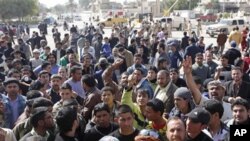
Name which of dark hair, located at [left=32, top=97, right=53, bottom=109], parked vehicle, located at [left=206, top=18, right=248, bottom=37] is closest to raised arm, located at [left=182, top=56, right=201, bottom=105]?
dark hair, located at [left=32, top=97, right=53, bottom=109]

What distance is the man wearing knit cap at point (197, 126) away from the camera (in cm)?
461

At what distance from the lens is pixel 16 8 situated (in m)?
71.0

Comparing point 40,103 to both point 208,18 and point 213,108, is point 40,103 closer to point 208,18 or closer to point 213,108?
point 213,108

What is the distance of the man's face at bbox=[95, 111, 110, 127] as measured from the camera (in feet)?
17.0

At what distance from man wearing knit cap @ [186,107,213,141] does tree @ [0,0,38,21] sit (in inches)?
2688

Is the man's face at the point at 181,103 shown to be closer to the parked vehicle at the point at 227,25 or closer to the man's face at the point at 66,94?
the man's face at the point at 66,94

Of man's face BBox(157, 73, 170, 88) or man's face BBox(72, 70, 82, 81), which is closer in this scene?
man's face BBox(157, 73, 170, 88)

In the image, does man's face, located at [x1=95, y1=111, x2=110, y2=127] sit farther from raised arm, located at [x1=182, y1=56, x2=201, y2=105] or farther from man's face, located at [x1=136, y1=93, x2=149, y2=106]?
raised arm, located at [x1=182, y1=56, x2=201, y2=105]

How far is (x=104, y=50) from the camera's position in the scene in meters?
15.6

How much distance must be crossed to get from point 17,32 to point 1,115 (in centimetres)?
2868

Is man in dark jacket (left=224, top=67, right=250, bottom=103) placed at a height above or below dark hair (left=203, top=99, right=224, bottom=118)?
below

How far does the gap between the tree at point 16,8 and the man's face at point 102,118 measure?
221ft

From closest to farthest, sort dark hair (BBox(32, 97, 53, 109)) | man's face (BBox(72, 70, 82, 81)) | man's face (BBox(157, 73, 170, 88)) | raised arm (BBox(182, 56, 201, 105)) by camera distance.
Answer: dark hair (BBox(32, 97, 53, 109)) → raised arm (BBox(182, 56, 201, 105)) → man's face (BBox(157, 73, 170, 88)) → man's face (BBox(72, 70, 82, 81))

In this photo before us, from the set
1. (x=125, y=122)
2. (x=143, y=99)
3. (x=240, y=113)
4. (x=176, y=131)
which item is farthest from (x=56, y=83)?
(x=176, y=131)
